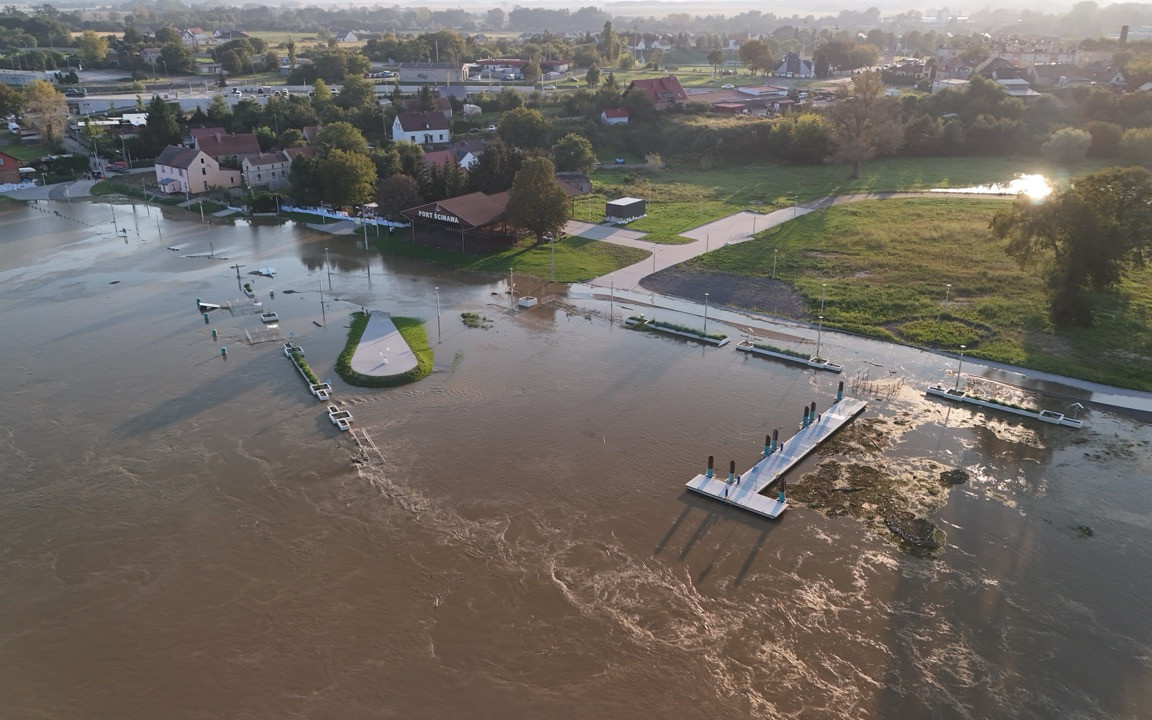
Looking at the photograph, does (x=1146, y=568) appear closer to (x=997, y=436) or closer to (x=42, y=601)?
(x=997, y=436)

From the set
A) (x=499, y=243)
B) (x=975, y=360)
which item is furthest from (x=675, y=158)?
(x=975, y=360)

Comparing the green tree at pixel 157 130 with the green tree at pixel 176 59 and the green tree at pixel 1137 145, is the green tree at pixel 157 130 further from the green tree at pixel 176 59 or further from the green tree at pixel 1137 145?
the green tree at pixel 1137 145

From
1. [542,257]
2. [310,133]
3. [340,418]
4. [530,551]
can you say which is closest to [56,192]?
[310,133]

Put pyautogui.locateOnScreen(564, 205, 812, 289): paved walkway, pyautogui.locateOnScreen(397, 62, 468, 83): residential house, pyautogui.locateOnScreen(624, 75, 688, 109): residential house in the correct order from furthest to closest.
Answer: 1. pyautogui.locateOnScreen(397, 62, 468, 83): residential house
2. pyautogui.locateOnScreen(624, 75, 688, 109): residential house
3. pyautogui.locateOnScreen(564, 205, 812, 289): paved walkway

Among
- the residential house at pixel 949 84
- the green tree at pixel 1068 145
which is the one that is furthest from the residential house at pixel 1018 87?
the green tree at pixel 1068 145

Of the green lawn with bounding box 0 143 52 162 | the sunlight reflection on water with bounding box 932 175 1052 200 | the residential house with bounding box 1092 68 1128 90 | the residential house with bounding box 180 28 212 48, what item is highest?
the residential house with bounding box 180 28 212 48

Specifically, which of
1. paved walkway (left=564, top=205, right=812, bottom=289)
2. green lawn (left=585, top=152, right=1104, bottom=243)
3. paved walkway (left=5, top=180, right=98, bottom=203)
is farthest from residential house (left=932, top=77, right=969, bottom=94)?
paved walkway (left=5, top=180, right=98, bottom=203)

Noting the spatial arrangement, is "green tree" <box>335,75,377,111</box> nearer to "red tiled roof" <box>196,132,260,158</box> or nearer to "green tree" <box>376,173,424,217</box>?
"red tiled roof" <box>196,132,260,158</box>
